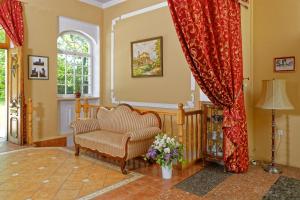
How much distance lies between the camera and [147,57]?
19.0ft

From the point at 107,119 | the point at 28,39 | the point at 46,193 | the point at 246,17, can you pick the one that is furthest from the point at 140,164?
the point at 28,39

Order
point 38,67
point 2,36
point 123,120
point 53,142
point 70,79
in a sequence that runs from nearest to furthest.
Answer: point 123,120
point 2,36
point 38,67
point 53,142
point 70,79

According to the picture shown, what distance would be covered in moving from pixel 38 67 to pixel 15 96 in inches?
32.9

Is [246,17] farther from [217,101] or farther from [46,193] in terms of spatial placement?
[46,193]

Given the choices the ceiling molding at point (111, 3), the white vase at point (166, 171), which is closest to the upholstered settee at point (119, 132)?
the white vase at point (166, 171)

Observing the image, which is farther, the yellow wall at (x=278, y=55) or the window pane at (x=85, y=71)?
the window pane at (x=85, y=71)

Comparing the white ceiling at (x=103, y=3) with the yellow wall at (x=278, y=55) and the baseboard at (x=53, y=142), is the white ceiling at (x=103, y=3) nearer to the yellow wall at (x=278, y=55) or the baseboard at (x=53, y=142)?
the baseboard at (x=53, y=142)

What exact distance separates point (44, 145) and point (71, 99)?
1.36 metres

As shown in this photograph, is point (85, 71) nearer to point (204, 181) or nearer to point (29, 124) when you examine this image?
point (29, 124)

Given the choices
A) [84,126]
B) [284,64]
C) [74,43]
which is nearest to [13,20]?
[74,43]

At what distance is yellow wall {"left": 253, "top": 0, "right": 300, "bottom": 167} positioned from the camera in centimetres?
385

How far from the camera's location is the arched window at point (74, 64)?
6.22 meters

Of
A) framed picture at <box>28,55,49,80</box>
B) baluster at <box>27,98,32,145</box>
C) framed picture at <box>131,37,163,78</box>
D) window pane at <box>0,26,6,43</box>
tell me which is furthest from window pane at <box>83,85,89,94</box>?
window pane at <box>0,26,6,43</box>

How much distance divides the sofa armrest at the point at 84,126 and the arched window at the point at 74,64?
76.5 inches
